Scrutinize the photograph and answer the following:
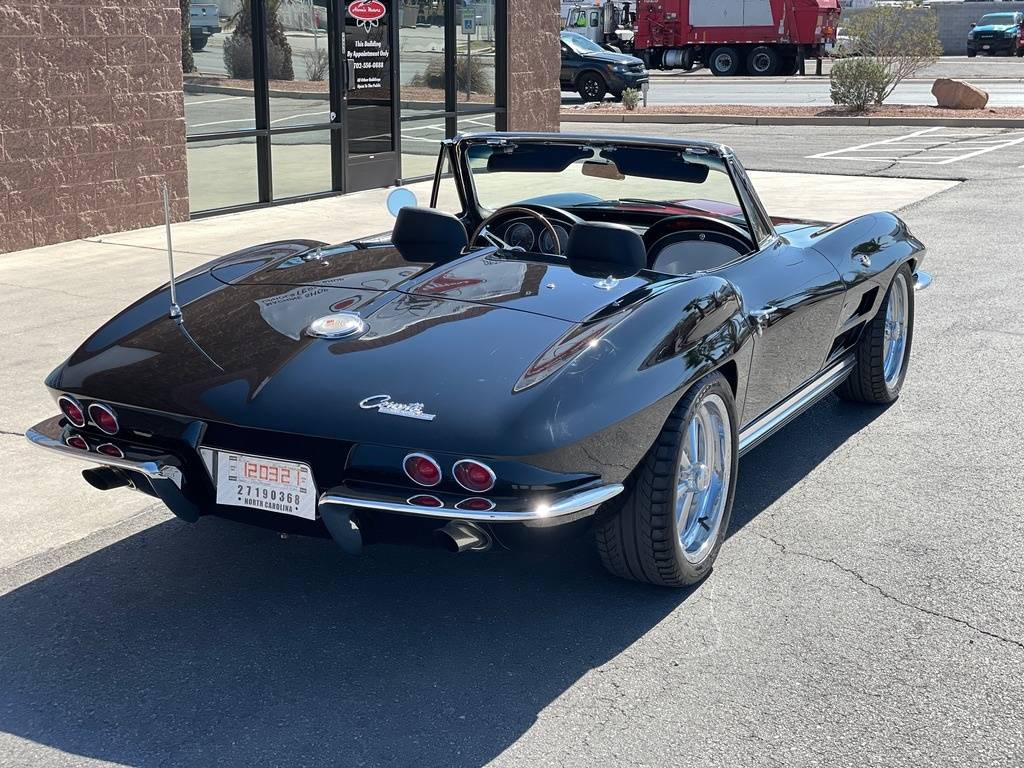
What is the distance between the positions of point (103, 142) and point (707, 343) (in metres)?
Answer: 7.90

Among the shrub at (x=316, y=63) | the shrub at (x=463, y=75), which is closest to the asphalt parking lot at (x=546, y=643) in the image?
the shrub at (x=316, y=63)

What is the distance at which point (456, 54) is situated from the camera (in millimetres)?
15227

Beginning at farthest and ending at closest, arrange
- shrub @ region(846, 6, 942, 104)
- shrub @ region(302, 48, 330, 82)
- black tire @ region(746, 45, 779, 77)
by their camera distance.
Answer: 1. black tire @ region(746, 45, 779, 77)
2. shrub @ region(846, 6, 942, 104)
3. shrub @ region(302, 48, 330, 82)

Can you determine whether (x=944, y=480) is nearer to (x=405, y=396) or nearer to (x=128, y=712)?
(x=405, y=396)

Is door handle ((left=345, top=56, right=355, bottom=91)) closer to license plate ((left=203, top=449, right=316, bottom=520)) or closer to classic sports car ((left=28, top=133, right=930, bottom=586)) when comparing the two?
classic sports car ((left=28, top=133, right=930, bottom=586))

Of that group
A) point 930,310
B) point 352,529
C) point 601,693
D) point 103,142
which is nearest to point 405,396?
point 352,529

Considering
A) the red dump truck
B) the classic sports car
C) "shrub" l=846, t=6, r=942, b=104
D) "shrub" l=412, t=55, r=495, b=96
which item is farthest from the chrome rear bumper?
the red dump truck

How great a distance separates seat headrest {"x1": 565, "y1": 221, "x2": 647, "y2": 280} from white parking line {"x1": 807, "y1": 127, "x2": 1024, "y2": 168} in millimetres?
13381

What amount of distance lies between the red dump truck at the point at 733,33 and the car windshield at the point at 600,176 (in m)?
32.8

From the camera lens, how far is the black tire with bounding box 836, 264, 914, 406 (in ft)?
19.3

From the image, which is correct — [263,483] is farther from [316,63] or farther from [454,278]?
[316,63]

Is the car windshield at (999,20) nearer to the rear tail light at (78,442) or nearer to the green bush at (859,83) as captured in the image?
the green bush at (859,83)

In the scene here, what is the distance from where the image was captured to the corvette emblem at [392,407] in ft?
11.5

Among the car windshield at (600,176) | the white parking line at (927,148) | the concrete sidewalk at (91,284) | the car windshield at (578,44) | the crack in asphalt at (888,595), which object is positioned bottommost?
the crack in asphalt at (888,595)
